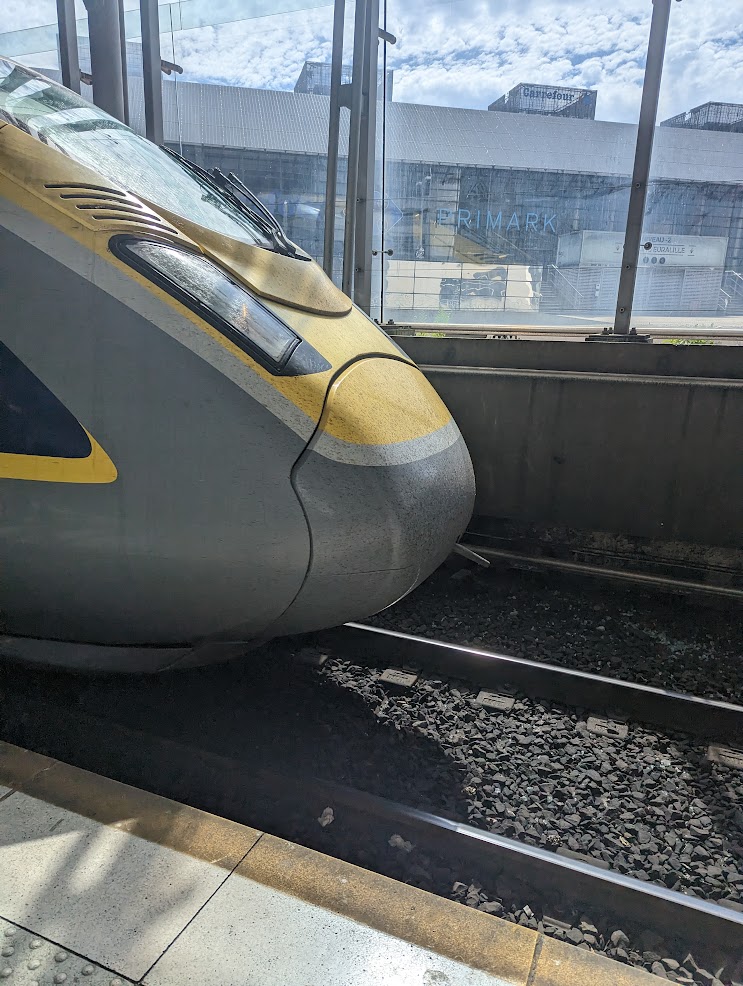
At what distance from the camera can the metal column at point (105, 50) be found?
20.7 feet

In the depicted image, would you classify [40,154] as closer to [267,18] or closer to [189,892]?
[189,892]

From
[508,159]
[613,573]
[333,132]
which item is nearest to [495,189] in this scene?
[508,159]

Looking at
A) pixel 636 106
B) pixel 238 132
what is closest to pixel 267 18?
pixel 238 132

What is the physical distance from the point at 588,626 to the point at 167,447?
306cm

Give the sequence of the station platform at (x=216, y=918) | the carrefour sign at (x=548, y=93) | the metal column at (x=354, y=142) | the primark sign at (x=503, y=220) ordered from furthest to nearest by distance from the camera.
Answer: the primark sign at (x=503, y=220)
the metal column at (x=354, y=142)
the carrefour sign at (x=548, y=93)
the station platform at (x=216, y=918)

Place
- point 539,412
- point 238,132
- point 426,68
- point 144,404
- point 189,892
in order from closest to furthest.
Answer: point 189,892
point 144,404
point 539,412
point 426,68
point 238,132

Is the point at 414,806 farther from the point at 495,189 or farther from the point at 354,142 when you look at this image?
the point at 354,142

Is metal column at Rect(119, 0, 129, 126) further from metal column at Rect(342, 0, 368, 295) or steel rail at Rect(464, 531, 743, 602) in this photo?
steel rail at Rect(464, 531, 743, 602)

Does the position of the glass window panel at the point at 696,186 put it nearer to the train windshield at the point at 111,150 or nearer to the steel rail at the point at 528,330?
the steel rail at the point at 528,330

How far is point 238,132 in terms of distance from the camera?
6.41 metres

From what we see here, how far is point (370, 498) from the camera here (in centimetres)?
248

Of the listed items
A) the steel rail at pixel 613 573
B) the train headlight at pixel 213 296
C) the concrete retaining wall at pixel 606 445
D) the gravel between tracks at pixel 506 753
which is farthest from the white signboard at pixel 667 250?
the train headlight at pixel 213 296

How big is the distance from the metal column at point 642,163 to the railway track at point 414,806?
3173 millimetres

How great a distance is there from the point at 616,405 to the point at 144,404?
12.5 ft
